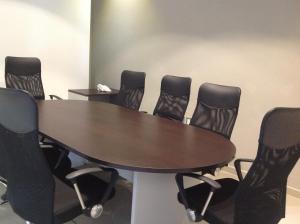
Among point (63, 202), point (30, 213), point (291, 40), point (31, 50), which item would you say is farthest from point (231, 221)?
point (31, 50)

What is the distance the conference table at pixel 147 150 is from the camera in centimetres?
187

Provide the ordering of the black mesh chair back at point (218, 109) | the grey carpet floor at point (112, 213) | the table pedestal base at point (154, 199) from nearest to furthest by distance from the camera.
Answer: the table pedestal base at point (154, 199) < the grey carpet floor at point (112, 213) < the black mesh chair back at point (218, 109)

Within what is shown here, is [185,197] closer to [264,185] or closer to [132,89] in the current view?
[264,185]

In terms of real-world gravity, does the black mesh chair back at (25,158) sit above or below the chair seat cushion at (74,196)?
above

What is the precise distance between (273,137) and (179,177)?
2.02ft

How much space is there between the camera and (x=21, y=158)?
167 centimetres

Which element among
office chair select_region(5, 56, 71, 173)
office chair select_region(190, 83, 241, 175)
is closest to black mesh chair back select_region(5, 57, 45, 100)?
office chair select_region(5, 56, 71, 173)

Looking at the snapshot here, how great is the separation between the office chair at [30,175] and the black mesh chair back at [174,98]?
70.4 inches

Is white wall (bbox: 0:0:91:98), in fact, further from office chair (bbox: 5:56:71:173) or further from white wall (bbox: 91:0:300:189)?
white wall (bbox: 91:0:300:189)

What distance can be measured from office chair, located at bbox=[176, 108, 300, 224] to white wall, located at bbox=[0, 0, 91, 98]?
11.9 feet

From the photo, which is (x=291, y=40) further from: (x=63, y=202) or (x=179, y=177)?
(x=63, y=202)

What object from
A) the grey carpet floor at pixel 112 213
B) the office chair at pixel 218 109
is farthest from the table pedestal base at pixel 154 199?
the office chair at pixel 218 109

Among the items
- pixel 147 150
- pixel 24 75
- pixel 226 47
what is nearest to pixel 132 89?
pixel 226 47

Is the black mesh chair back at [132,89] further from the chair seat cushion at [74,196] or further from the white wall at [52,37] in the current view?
the chair seat cushion at [74,196]
